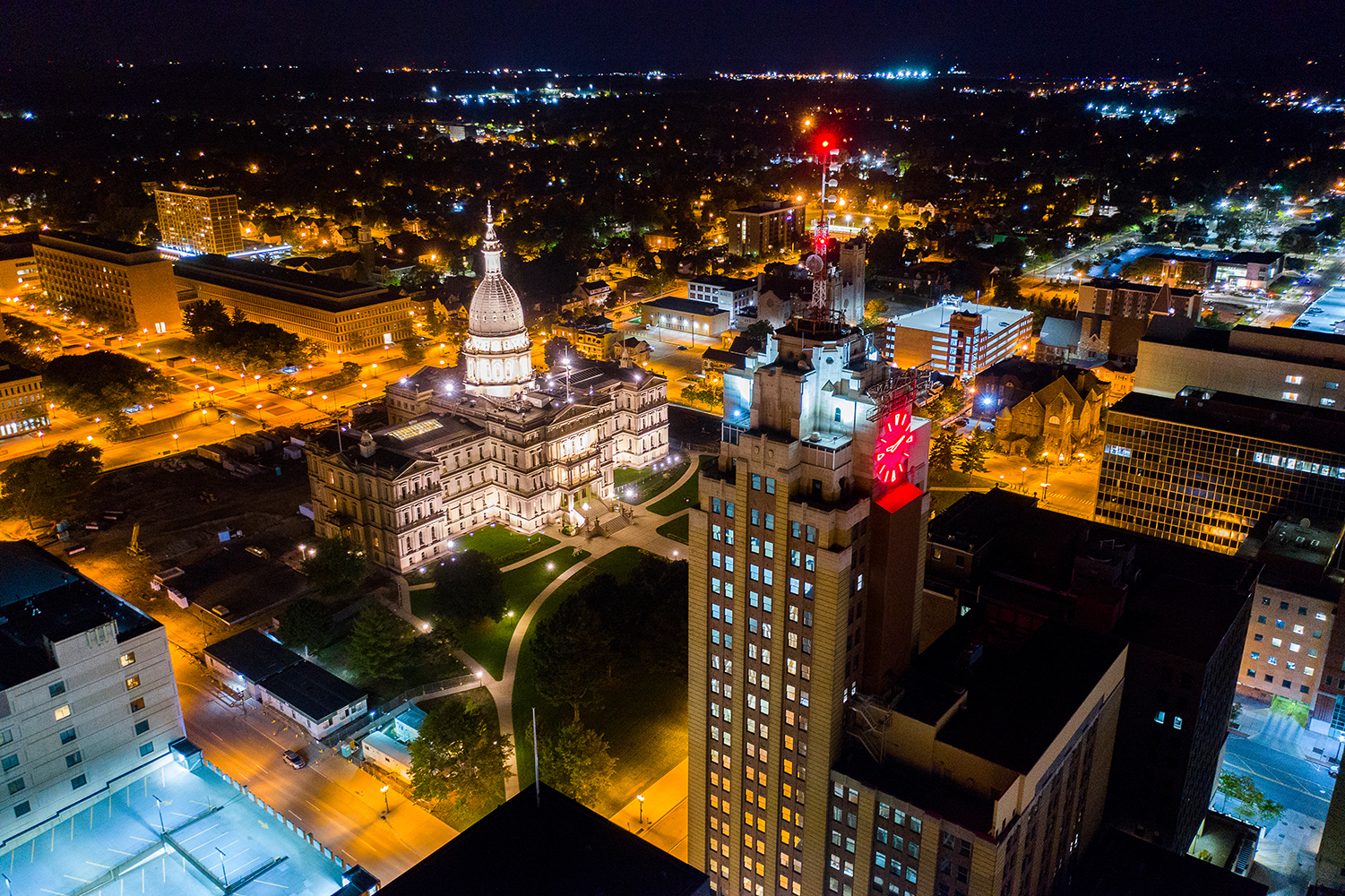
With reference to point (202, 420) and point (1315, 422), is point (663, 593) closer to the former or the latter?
point (1315, 422)

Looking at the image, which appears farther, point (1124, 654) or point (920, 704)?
point (1124, 654)

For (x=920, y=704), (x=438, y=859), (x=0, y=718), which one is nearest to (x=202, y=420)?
(x=0, y=718)

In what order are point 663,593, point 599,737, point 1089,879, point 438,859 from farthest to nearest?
point 663,593, point 599,737, point 1089,879, point 438,859

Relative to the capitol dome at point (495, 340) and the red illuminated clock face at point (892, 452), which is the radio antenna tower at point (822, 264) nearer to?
the red illuminated clock face at point (892, 452)

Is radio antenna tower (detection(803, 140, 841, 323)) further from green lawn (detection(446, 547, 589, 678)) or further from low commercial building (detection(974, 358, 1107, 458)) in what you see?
low commercial building (detection(974, 358, 1107, 458))

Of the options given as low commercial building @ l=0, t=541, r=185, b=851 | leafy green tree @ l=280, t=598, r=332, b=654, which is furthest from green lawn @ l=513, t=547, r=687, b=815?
low commercial building @ l=0, t=541, r=185, b=851
